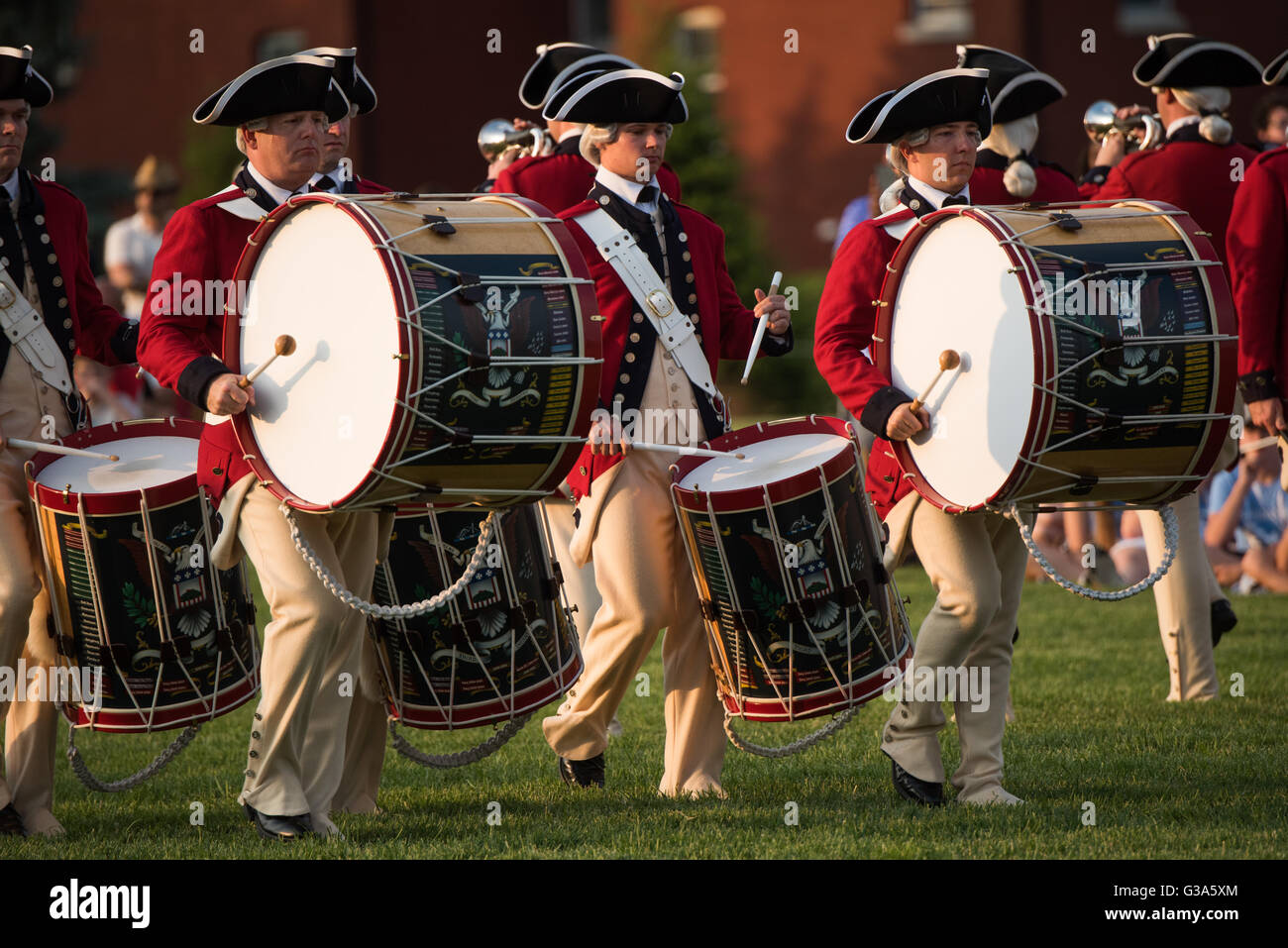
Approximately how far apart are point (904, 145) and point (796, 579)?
142 centimetres

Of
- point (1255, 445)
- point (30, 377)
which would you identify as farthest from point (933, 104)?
point (1255, 445)

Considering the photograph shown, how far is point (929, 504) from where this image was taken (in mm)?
5703

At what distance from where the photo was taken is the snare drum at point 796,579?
545 cm

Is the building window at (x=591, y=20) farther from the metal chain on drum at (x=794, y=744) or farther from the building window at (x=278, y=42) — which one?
the metal chain on drum at (x=794, y=744)

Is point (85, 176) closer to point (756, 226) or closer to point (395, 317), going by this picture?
point (756, 226)

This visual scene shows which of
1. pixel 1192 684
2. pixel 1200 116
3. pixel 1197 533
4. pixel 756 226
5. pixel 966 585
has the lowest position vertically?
Answer: pixel 756 226

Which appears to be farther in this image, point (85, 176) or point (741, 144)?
point (741, 144)

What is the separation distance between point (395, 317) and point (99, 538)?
131cm

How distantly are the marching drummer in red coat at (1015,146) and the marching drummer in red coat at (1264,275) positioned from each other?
2.09 ft

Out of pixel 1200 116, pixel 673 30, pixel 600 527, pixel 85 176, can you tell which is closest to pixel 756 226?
pixel 673 30

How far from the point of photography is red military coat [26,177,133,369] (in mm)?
5855

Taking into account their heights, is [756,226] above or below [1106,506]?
below

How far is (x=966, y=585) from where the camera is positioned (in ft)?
18.5
